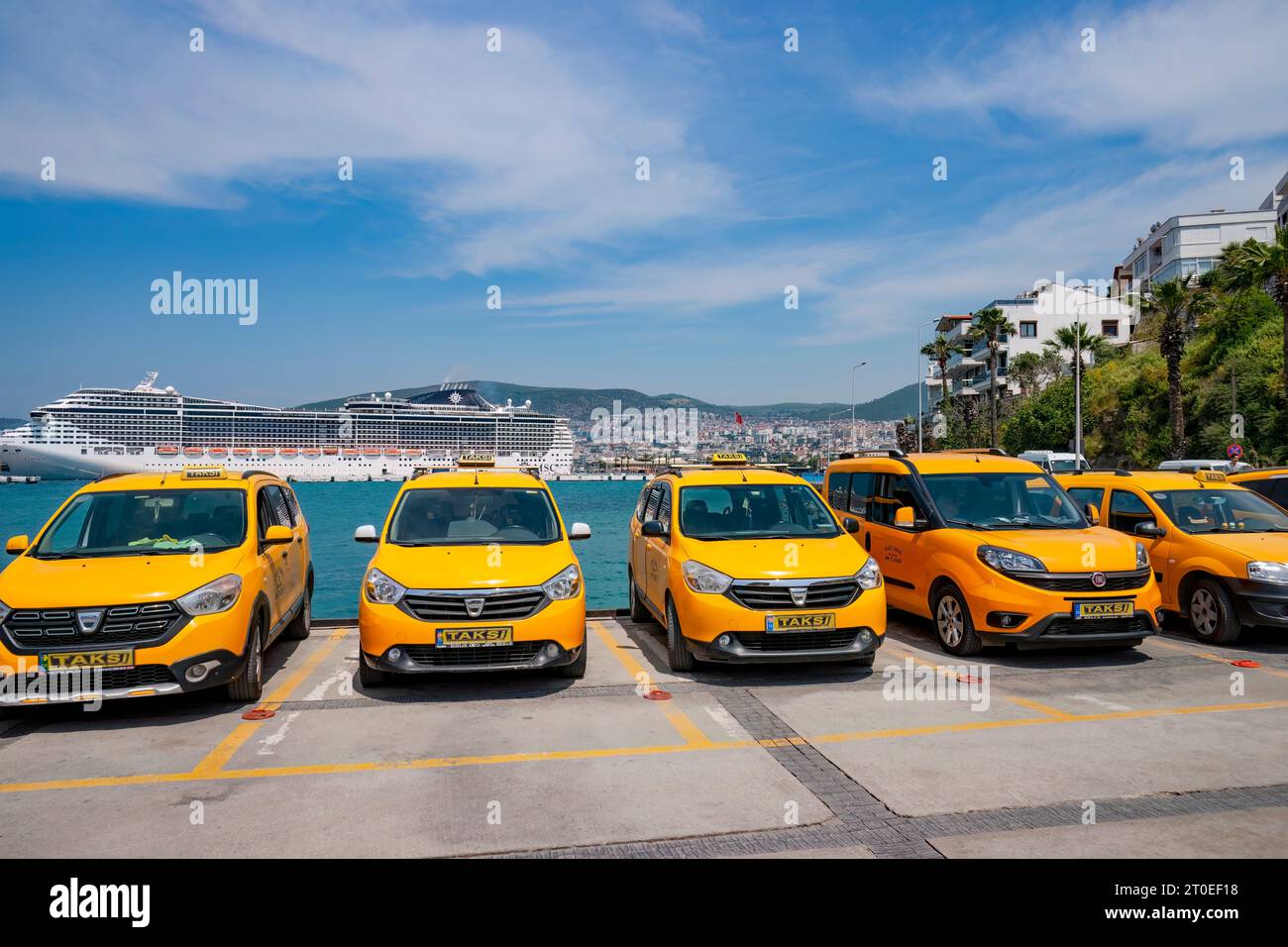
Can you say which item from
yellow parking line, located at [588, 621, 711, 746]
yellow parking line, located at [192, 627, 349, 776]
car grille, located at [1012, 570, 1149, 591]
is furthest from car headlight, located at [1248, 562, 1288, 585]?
yellow parking line, located at [192, 627, 349, 776]

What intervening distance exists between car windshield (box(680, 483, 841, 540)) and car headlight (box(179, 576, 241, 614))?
3.95 meters

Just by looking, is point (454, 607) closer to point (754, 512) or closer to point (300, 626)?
point (754, 512)

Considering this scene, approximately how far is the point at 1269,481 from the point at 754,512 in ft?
24.1

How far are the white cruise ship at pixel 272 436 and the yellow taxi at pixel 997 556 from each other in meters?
83.8

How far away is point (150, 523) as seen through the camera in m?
7.79

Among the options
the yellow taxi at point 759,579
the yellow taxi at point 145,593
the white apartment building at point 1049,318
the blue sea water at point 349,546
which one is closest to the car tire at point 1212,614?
the yellow taxi at point 759,579

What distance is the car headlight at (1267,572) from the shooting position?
8562 mm

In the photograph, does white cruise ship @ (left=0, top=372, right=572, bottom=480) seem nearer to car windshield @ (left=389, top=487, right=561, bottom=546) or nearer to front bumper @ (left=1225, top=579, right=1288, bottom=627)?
car windshield @ (left=389, top=487, right=561, bottom=546)

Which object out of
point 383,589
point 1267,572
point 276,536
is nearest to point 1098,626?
point 1267,572

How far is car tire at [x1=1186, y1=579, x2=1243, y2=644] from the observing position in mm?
8867

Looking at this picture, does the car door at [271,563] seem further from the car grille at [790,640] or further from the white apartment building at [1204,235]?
the white apartment building at [1204,235]

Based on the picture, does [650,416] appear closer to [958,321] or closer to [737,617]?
[958,321]
